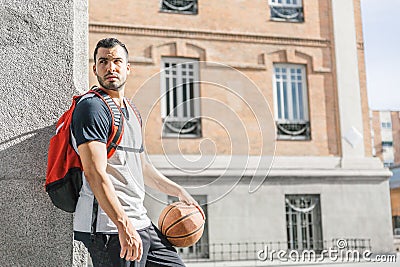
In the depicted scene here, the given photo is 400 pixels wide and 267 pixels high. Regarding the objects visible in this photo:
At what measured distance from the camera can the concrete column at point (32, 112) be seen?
10.7 feet

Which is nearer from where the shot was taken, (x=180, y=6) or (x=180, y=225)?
(x=180, y=225)

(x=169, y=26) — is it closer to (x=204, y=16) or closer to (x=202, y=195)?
(x=204, y=16)

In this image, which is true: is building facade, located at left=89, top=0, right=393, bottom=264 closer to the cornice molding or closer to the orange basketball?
the cornice molding

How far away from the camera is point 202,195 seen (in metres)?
17.1

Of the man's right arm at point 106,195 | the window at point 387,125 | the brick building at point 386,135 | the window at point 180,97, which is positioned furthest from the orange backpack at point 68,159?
the window at point 387,125

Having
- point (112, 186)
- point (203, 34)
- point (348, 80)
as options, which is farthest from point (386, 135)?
point (112, 186)

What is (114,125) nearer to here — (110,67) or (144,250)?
(110,67)

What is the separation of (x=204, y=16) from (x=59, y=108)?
15465 mm

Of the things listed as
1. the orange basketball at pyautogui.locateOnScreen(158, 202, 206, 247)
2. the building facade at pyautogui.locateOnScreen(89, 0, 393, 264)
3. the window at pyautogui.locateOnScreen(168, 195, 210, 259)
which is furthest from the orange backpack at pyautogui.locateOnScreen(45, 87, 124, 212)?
the window at pyautogui.locateOnScreen(168, 195, 210, 259)

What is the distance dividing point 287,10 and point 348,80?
2.97 m

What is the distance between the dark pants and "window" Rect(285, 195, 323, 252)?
15257mm

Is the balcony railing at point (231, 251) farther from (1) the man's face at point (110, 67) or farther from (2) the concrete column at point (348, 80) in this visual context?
(1) the man's face at point (110, 67)

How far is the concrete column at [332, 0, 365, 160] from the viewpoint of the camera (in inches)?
754

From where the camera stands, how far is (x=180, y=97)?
1781 centimetres
